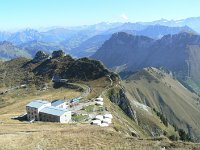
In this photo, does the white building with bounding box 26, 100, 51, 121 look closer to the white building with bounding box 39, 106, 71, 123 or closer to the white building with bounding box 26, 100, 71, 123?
the white building with bounding box 26, 100, 71, 123

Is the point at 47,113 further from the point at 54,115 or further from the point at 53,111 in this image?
the point at 54,115

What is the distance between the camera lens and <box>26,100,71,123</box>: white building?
4148 inches

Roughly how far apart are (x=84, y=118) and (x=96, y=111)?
40.9ft

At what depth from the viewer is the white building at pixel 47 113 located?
105369 mm

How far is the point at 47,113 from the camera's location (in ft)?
356

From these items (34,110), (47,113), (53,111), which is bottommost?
(47,113)

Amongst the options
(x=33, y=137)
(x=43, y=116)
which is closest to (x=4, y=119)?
(x=43, y=116)

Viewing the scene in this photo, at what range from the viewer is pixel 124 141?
65.6 metres

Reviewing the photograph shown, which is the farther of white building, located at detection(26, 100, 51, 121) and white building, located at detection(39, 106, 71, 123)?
white building, located at detection(26, 100, 51, 121)

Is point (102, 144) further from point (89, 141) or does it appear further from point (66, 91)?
point (66, 91)

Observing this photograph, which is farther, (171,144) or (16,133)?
(16,133)

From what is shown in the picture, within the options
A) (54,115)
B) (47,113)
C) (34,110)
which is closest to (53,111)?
(47,113)

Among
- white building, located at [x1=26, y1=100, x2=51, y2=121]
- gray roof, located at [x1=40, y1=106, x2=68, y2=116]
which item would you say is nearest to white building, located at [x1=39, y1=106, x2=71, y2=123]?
gray roof, located at [x1=40, y1=106, x2=68, y2=116]

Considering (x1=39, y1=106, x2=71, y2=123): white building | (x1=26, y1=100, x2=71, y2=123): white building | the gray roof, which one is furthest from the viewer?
the gray roof
